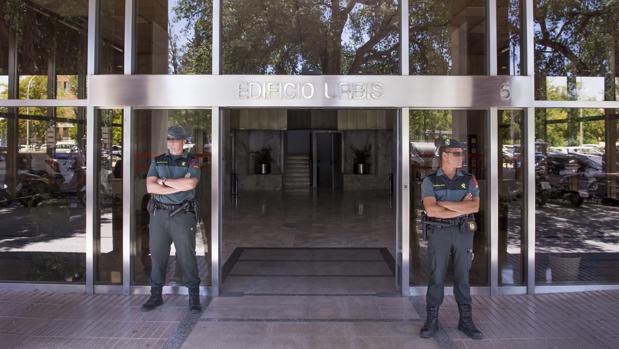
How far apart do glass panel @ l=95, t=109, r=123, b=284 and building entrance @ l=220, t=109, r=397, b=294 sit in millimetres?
1081

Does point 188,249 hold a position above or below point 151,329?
above

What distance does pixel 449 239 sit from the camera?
3.80 metres

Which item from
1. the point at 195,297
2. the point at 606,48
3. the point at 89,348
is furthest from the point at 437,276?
the point at 606,48

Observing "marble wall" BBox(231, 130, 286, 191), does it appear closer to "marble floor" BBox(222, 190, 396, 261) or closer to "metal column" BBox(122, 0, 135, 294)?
"marble floor" BBox(222, 190, 396, 261)

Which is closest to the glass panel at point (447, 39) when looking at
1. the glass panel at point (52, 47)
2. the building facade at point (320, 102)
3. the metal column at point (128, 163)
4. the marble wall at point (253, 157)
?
the building facade at point (320, 102)

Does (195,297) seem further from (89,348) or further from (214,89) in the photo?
(214,89)

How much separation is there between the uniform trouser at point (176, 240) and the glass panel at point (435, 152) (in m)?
2.13

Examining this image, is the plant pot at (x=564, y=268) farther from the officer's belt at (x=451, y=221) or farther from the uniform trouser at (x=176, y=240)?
the uniform trouser at (x=176, y=240)

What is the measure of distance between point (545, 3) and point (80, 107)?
5.16 m

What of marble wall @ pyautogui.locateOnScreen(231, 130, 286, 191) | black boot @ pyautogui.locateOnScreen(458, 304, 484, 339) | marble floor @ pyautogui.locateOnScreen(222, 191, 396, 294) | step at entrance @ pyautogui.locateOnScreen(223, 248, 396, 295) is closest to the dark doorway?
marble wall @ pyautogui.locateOnScreen(231, 130, 286, 191)

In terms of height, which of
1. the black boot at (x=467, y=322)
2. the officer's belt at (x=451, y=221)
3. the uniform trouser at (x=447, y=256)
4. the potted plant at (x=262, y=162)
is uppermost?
the potted plant at (x=262, y=162)

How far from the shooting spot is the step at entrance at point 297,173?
1856cm

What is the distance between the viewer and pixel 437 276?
12.5 ft

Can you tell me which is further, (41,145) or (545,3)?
(41,145)
